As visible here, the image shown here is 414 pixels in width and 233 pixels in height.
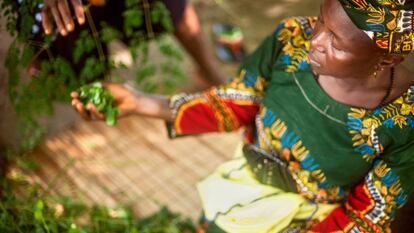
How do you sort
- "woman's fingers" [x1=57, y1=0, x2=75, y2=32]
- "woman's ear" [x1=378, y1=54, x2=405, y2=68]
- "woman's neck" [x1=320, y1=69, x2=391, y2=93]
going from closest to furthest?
"woman's ear" [x1=378, y1=54, x2=405, y2=68] < "woman's neck" [x1=320, y1=69, x2=391, y2=93] < "woman's fingers" [x1=57, y1=0, x2=75, y2=32]

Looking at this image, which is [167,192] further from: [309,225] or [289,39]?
[289,39]

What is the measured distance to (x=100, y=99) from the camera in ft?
4.66

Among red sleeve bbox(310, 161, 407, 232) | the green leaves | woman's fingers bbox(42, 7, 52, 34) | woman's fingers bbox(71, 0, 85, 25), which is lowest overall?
red sleeve bbox(310, 161, 407, 232)

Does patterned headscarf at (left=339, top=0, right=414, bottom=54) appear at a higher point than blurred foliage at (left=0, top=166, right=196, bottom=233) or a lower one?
higher

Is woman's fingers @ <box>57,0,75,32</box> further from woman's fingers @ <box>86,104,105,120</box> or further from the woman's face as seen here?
the woman's face

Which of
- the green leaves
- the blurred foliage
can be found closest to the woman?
the green leaves

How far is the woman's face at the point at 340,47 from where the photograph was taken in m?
1.02

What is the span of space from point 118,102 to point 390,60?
33.0 inches

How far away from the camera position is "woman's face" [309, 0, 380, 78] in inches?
40.1

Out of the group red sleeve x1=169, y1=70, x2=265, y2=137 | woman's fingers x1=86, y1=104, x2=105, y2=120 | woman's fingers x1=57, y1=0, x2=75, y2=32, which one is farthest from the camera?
red sleeve x1=169, y1=70, x2=265, y2=137

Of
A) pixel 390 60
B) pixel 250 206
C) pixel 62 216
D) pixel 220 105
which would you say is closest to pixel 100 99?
pixel 220 105

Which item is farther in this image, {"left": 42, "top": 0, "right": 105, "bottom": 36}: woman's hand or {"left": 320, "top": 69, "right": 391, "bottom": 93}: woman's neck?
{"left": 42, "top": 0, "right": 105, "bottom": 36}: woman's hand

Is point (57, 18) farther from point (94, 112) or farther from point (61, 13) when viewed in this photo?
point (94, 112)

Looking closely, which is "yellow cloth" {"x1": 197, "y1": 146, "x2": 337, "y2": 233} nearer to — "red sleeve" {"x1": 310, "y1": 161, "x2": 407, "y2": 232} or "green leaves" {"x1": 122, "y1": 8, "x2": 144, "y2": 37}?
"red sleeve" {"x1": 310, "y1": 161, "x2": 407, "y2": 232}
